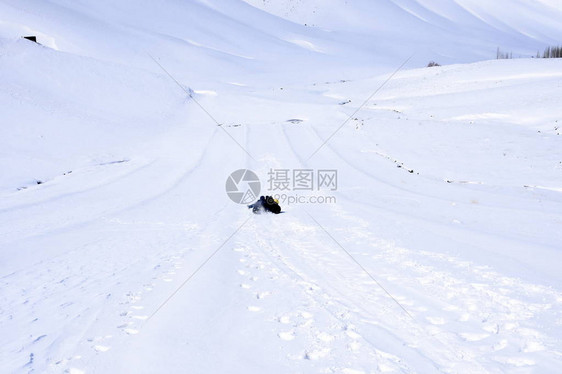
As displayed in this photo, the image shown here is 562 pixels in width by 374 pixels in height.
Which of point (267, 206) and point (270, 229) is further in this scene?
point (267, 206)

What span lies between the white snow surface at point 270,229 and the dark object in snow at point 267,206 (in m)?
0.25

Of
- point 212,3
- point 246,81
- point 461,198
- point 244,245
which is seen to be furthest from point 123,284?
point 212,3

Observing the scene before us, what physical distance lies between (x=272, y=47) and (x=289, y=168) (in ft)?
127

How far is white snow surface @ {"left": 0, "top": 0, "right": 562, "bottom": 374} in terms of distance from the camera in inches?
127

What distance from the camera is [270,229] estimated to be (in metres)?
6.62

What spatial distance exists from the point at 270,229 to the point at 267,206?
0.93 meters

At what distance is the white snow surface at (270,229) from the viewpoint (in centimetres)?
323

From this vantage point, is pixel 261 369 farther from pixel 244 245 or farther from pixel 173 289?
pixel 244 245

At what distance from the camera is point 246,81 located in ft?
115

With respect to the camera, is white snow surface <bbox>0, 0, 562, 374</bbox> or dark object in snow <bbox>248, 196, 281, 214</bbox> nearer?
white snow surface <bbox>0, 0, 562, 374</bbox>

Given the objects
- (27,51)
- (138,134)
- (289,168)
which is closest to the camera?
(289,168)

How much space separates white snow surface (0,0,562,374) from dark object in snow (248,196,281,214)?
0.25 m

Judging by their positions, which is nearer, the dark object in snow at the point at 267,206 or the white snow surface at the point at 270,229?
the white snow surface at the point at 270,229

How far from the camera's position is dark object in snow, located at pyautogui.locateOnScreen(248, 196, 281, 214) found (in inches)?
294
